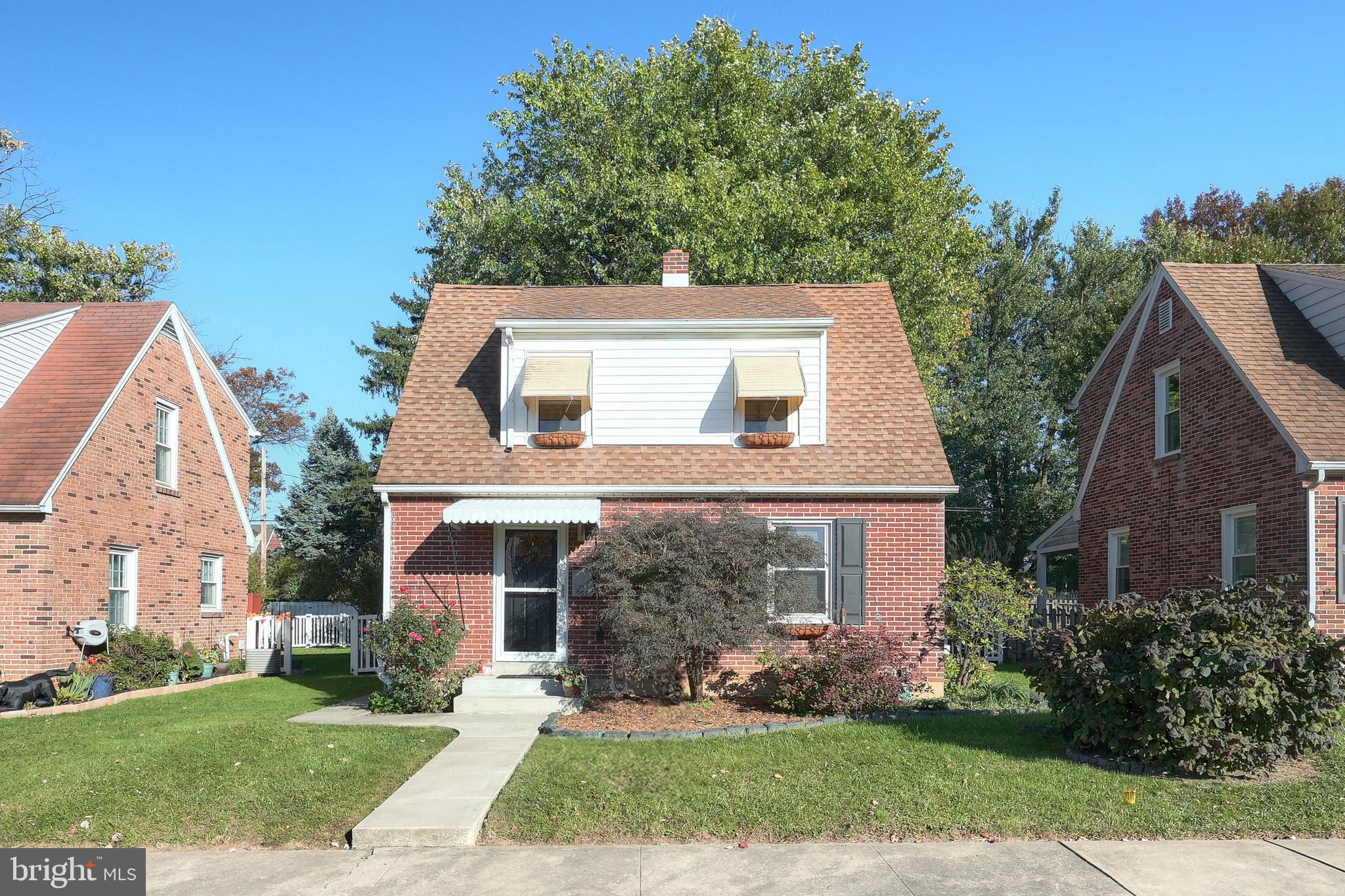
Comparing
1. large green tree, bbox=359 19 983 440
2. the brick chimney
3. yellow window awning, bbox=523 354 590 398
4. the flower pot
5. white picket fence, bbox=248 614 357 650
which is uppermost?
large green tree, bbox=359 19 983 440

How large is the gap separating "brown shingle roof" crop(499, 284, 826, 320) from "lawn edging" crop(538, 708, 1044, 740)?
5895 mm

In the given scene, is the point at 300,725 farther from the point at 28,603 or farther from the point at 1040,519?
the point at 1040,519

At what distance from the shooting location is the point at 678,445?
14461 mm

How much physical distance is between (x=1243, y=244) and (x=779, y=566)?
941 inches

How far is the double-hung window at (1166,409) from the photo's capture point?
16625mm

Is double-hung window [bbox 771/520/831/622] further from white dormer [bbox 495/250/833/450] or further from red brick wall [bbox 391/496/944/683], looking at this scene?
white dormer [bbox 495/250/833/450]

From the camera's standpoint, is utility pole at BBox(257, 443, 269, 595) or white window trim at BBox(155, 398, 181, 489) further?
utility pole at BBox(257, 443, 269, 595)

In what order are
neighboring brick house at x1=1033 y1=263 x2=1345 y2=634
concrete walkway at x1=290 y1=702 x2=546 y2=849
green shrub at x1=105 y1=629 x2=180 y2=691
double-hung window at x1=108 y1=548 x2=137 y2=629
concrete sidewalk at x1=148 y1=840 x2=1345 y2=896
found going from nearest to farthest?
concrete sidewalk at x1=148 y1=840 x2=1345 y2=896
concrete walkway at x1=290 y1=702 x2=546 y2=849
neighboring brick house at x1=1033 y1=263 x2=1345 y2=634
green shrub at x1=105 y1=629 x2=180 y2=691
double-hung window at x1=108 y1=548 x2=137 y2=629

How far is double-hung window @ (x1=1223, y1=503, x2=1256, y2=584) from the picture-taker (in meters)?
14.4

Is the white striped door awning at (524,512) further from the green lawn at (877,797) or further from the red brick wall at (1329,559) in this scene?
the red brick wall at (1329,559)

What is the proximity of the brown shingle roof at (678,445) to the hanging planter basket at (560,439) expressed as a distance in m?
0.15

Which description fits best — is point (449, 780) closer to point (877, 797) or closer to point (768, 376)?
point (877, 797)

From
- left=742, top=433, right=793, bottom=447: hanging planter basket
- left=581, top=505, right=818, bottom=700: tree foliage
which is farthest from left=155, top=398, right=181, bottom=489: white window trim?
left=742, top=433, right=793, bottom=447: hanging planter basket

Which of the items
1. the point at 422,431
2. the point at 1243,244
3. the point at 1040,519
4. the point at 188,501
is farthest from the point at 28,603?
the point at 1243,244
